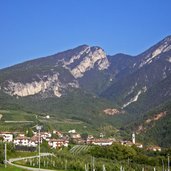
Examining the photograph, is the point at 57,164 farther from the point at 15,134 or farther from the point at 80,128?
the point at 80,128

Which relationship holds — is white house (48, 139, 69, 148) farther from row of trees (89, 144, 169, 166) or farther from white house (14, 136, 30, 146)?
row of trees (89, 144, 169, 166)

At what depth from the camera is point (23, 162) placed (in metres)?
76.4

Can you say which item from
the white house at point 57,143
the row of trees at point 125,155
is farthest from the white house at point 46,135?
the row of trees at point 125,155

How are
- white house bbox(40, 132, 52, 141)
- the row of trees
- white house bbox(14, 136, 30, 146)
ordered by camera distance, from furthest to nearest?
white house bbox(40, 132, 52, 141) → white house bbox(14, 136, 30, 146) → the row of trees

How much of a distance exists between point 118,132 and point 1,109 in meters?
43.4

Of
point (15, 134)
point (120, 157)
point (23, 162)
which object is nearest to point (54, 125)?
point (15, 134)

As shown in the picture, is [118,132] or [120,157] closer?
[120,157]

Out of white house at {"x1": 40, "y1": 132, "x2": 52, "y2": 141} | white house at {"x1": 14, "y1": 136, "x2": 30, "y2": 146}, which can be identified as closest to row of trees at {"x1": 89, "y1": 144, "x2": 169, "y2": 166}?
white house at {"x1": 14, "y1": 136, "x2": 30, "y2": 146}

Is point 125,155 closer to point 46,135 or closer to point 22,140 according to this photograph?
point 22,140

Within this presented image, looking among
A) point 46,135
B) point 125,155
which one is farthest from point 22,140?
point 125,155

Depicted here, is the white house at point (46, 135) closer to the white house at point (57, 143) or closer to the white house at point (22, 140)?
the white house at point (57, 143)

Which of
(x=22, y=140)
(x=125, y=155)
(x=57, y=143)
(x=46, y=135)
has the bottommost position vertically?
(x=125, y=155)

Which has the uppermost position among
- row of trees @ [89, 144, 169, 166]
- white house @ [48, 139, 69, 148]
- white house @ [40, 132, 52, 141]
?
white house @ [40, 132, 52, 141]

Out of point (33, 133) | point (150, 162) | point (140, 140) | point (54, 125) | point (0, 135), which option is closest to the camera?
point (150, 162)
